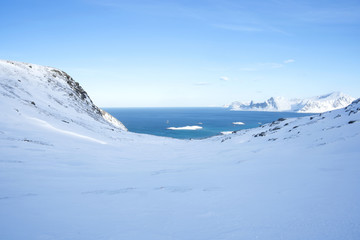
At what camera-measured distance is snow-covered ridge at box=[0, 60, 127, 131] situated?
1192 inches

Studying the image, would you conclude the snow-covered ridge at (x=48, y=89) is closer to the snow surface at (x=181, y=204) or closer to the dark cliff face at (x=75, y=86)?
the dark cliff face at (x=75, y=86)

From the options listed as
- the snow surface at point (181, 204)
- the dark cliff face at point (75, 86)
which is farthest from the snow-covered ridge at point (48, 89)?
the snow surface at point (181, 204)

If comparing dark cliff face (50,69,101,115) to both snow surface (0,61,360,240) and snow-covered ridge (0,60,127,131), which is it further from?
snow surface (0,61,360,240)

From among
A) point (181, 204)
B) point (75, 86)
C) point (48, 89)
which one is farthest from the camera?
point (75, 86)

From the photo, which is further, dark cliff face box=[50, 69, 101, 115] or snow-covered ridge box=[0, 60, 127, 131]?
dark cliff face box=[50, 69, 101, 115]

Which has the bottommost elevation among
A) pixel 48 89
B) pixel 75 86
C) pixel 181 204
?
pixel 181 204

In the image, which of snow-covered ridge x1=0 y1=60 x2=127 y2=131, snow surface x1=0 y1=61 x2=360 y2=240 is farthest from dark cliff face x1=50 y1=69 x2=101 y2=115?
snow surface x1=0 y1=61 x2=360 y2=240

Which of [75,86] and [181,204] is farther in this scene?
[75,86]

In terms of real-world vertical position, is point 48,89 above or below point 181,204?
above

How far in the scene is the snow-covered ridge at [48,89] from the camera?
30.3m

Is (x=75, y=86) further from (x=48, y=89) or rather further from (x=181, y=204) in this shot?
(x=181, y=204)

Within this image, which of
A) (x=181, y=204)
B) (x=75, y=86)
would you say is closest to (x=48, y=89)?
(x=75, y=86)

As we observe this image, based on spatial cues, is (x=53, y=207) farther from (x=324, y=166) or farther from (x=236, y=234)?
(x=324, y=166)

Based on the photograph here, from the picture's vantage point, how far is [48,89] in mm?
41719
